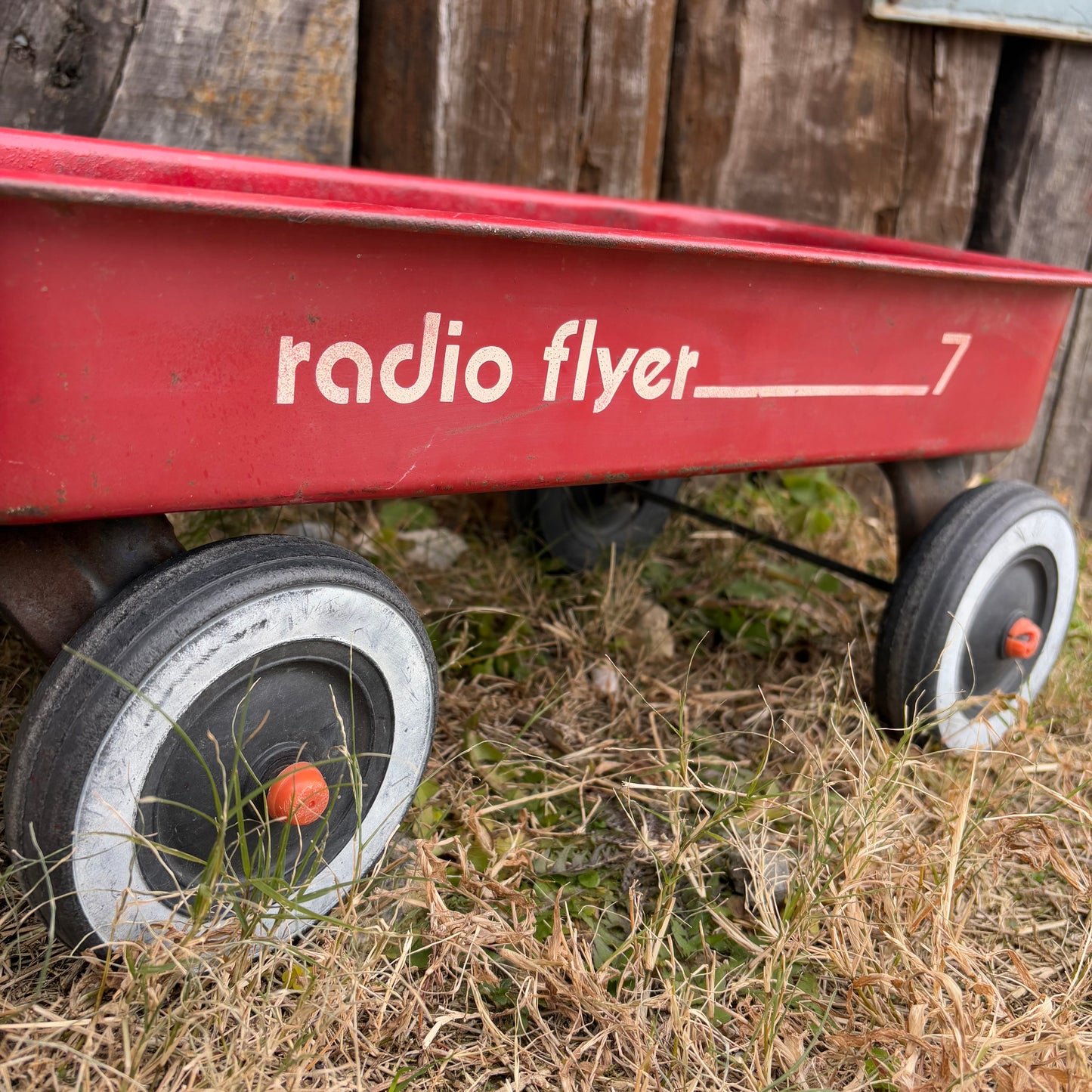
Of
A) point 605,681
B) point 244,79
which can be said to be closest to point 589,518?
point 605,681

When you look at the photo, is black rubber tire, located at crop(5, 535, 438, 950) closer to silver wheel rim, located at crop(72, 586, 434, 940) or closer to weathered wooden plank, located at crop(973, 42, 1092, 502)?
silver wheel rim, located at crop(72, 586, 434, 940)

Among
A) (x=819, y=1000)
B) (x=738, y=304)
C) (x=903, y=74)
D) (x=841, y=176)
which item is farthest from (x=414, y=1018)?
(x=903, y=74)

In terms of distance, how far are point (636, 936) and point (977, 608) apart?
846 millimetres

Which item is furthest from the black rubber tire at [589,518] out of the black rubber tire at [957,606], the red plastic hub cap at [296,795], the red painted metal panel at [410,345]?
the red plastic hub cap at [296,795]

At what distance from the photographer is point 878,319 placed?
4.57 ft

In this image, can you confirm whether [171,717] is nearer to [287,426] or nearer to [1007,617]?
[287,426]

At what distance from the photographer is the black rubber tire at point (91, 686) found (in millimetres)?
953

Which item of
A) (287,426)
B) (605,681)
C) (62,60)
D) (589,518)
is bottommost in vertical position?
(605,681)

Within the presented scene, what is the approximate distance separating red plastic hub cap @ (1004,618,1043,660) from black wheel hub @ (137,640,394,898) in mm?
1070

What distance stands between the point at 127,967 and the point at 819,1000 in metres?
0.74

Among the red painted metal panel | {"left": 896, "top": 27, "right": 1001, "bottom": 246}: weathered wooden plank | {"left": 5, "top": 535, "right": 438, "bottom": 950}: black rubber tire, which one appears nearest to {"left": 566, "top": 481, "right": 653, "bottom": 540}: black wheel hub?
the red painted metal panel

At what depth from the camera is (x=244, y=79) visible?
1847 mm

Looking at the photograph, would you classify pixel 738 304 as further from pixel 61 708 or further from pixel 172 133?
pixel 172 133

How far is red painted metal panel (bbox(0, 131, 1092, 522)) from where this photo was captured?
2.83ft
